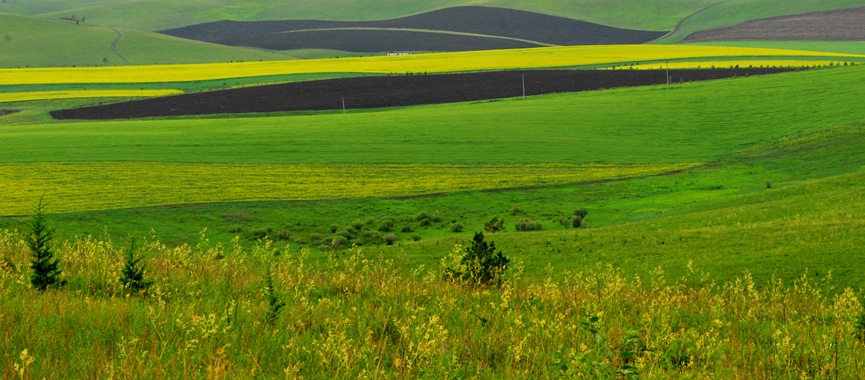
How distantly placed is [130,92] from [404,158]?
56.5 meters

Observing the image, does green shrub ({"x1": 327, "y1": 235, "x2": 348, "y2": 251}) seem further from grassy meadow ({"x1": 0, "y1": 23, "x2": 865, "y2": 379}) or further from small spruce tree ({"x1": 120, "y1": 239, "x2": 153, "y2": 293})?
small spruce tree ({"x1": 120, "y1": 239, "x2": 153, "y2": 293})

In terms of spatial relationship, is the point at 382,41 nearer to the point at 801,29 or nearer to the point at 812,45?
the point at 801,29

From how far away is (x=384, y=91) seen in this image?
95438mm

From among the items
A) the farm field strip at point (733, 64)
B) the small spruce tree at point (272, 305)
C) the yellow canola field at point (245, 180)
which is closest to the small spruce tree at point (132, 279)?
the small spruce tree at point (272, 305)

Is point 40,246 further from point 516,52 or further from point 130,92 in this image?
point 516,52

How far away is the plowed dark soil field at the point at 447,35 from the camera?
17088cm

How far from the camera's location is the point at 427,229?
42.8 metres

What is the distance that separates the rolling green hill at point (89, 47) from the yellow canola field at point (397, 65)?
20.9 m

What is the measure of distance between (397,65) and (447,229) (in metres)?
85.1

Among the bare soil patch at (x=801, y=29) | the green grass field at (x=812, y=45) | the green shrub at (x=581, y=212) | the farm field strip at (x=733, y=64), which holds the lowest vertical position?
the green shrub at (x=581, y=212)

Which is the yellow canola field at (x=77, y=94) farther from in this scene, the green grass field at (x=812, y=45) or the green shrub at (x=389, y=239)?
the green grass field at (x=812, y=45)

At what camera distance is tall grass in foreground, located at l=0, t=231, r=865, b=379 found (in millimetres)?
6449

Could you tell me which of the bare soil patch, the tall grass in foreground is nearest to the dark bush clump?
the tall grass in foreground

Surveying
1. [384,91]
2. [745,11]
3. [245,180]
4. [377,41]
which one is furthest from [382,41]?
[245,180]
